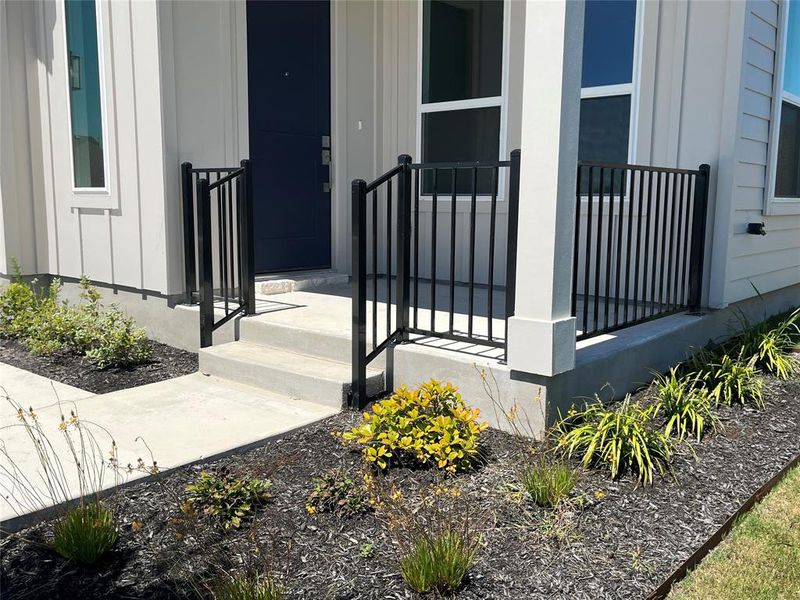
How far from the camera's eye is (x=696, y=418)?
3488 millimetres

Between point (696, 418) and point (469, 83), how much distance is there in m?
3.60

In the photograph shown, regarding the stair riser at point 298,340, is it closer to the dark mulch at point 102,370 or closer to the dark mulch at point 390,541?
the dark mulch at point 102,370

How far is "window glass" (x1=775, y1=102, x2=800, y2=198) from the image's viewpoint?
5598mm

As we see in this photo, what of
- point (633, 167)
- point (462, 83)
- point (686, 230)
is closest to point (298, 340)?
point (633, 167)

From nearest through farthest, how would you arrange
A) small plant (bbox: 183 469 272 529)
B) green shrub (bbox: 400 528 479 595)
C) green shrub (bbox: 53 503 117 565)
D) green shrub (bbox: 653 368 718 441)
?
green shrub (bbox: 400 528 479 595) < green shrub (bbox: 53 503 117 565) < small plant (bbox: 183 469 272 529) < green shrub (bbox: 653 368 718 441)

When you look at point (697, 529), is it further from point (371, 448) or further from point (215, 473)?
point (215, 473)

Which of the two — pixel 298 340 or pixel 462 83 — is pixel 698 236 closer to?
pixel 462 83

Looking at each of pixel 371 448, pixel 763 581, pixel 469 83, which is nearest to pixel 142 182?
pixel 469 83

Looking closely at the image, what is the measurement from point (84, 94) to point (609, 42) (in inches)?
171

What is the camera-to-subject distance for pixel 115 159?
5.47 m

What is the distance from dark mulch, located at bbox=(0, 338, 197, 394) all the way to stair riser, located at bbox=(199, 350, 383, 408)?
1.21ft

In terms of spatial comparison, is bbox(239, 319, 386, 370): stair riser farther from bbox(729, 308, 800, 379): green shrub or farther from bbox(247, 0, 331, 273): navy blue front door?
bbox(729, 308, 800, 379): green shrub

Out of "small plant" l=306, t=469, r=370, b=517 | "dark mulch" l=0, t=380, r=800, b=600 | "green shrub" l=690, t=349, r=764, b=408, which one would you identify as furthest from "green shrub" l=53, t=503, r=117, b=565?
"green shrub" l=690, t=349, r=764, b=408

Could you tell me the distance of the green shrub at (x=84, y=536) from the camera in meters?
2.27
